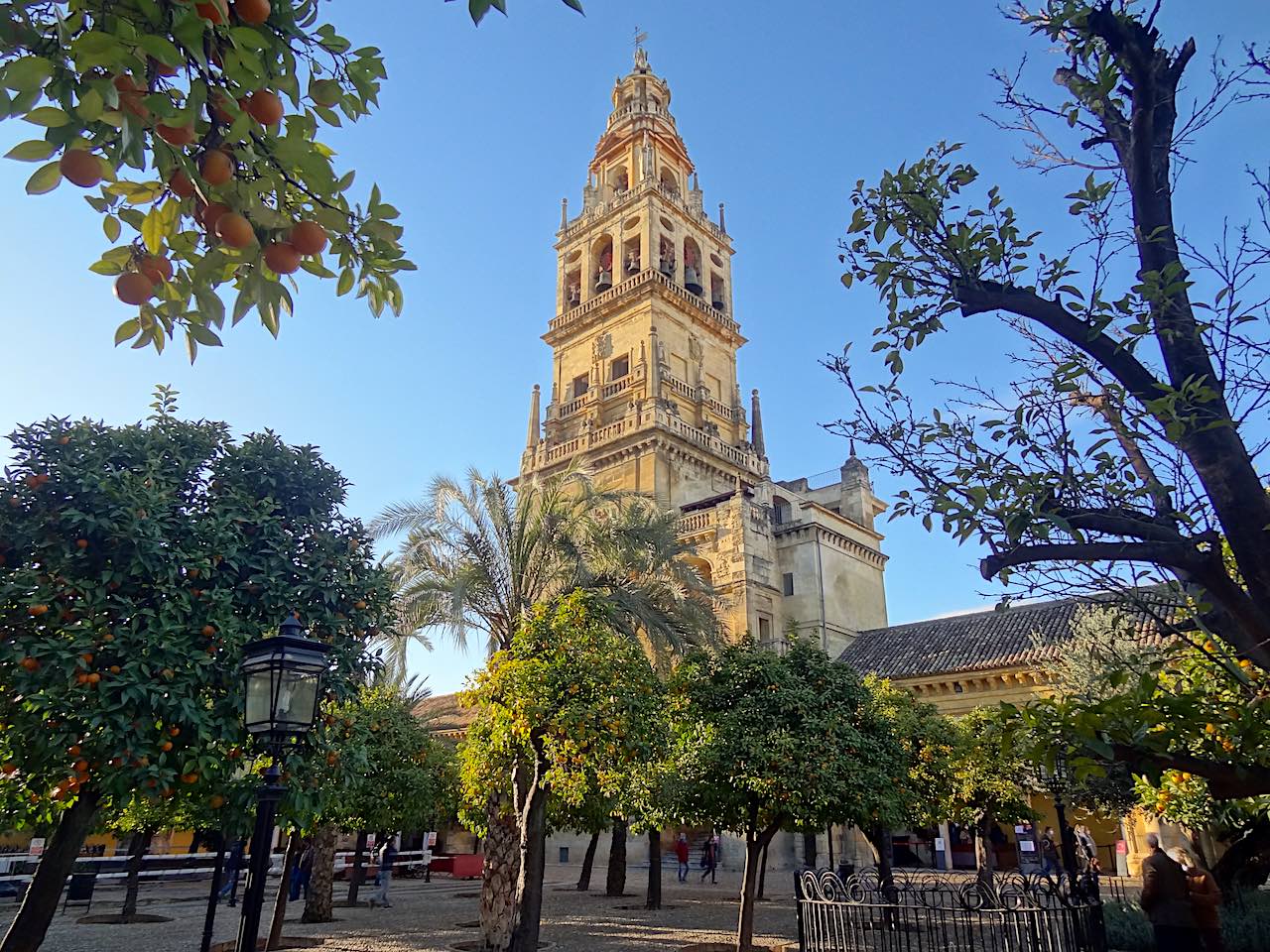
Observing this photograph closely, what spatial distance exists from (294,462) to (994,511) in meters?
8.37

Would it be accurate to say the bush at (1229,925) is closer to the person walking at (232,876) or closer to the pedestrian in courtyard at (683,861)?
the pedestrian in courtyard at (683,861)

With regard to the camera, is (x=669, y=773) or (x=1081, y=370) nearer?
(x=1081, y=370)

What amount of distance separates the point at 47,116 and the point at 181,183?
0.37 meters

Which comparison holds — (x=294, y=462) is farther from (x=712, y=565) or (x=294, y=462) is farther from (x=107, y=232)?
(x=712, y=565)

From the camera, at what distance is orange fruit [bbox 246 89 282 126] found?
7.49 feet

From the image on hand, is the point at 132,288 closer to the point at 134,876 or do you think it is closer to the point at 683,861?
the point at 134,876

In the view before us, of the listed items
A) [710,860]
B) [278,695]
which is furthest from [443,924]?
[710,860]

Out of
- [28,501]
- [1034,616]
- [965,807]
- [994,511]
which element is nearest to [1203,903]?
[994,511]

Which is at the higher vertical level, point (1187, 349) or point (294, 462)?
point (294, 462)

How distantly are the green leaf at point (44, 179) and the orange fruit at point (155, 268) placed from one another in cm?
41

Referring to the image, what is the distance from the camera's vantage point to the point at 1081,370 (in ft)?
12.7

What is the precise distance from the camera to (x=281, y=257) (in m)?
2.45

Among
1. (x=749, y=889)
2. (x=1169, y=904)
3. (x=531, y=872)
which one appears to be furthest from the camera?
(x=749, y=889)

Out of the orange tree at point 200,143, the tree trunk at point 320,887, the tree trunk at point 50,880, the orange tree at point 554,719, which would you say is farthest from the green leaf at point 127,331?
the tree trunk at point 320,887
